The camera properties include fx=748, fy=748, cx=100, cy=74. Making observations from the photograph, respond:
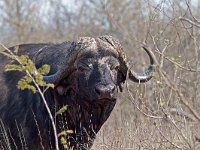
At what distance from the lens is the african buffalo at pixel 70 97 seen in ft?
25.0

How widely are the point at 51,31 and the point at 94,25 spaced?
10.5ft

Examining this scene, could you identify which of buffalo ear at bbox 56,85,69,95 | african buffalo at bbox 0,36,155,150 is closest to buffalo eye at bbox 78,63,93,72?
african buffalo at bbox 0,36,155,150

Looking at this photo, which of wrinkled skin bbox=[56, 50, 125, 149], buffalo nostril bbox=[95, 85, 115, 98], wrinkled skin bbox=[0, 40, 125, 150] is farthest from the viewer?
wrinkled skin bbox=[0, 40, 125, 150]

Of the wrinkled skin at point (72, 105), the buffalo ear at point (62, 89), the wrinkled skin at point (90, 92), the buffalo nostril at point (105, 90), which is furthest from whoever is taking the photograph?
the buffalo ear at point (62, 89)

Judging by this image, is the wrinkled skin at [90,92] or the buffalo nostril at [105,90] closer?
the buffalo nostril at [105,90]

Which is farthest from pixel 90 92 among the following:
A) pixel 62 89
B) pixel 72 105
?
pixel 62 89

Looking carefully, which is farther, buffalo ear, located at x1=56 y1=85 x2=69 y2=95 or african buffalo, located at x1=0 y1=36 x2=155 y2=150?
buffalo ear, located at x1=56 y1=85 x2=69 y2=95

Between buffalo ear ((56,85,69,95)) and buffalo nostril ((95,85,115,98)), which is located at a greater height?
buffalo nostril ((95,85,115,98))

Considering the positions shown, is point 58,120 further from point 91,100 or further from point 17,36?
point 17,36

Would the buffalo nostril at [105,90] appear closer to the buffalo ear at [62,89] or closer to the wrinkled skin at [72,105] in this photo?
the wrinkled skin at [72,105]

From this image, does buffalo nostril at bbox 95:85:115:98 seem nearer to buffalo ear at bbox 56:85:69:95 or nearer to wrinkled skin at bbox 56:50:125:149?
wrinkled skin at bbox 56:50:125:149

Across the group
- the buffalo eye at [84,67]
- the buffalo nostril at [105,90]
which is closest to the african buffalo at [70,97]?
the buffalo eye at [84,67]

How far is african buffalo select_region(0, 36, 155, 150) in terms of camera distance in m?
7.63

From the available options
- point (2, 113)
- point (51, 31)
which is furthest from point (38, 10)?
point (2, 113)
